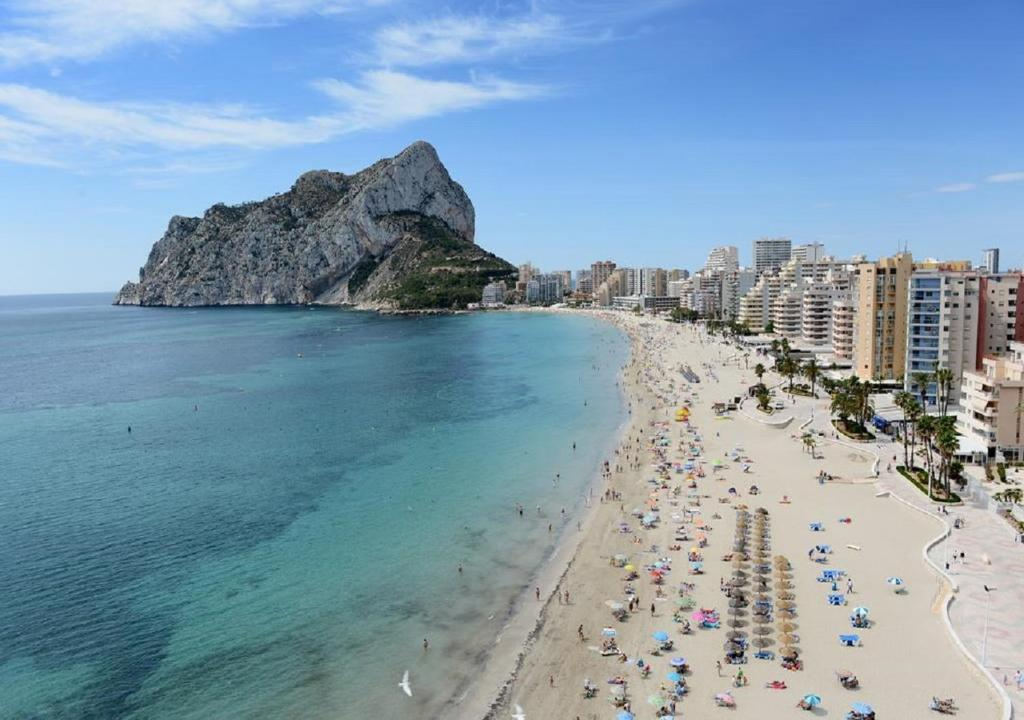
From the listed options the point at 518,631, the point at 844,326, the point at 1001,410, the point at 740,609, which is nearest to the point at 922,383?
the point at 1001,410

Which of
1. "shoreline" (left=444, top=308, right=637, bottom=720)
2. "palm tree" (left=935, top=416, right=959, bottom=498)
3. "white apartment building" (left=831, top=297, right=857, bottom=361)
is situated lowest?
"shoreline" (left=444, top=308, right=637, bottom=720)

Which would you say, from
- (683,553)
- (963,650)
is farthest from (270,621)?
(963,650)

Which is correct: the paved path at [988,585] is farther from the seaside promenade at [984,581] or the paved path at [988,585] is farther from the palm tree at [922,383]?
the palm tree at [922,383]

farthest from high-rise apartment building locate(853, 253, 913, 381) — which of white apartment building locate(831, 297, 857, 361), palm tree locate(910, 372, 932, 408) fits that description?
white apartment building locate(831, 297, 857, 361)

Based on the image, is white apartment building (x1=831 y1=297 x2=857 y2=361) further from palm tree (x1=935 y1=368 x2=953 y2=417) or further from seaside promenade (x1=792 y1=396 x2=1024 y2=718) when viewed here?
seaside promenade (x1=792 y1=396 x2=1024 y2=718)

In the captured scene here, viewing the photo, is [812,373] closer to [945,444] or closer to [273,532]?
[945,444]

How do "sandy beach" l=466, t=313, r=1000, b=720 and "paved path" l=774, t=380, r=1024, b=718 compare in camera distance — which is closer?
"sandy beach" l=466, t=313, r=1000, b=720

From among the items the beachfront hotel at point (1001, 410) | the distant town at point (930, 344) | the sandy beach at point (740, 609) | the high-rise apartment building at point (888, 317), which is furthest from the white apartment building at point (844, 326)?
the sandy beach at point (740, 609)

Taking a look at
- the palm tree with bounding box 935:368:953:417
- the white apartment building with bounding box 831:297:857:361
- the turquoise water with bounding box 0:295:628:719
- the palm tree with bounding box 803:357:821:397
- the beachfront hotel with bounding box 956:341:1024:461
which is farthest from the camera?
the white apartment building with bounding box 831:297:857:361
